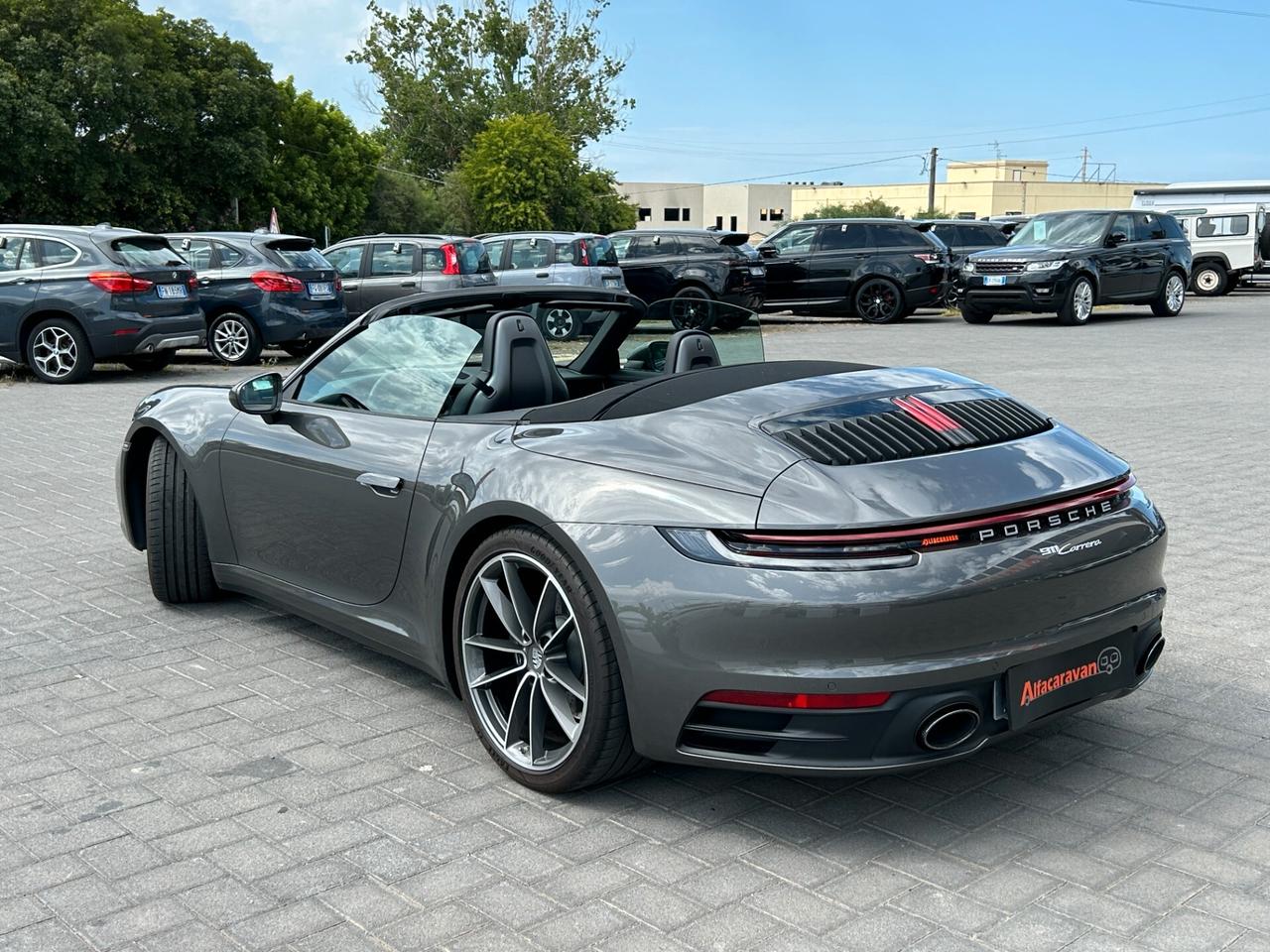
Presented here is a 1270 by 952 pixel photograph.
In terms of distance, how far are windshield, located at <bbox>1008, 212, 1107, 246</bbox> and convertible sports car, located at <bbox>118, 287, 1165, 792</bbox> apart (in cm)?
2052

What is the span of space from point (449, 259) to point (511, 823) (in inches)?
592

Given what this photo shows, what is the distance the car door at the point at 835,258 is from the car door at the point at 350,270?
9351mm

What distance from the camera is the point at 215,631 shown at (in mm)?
5160

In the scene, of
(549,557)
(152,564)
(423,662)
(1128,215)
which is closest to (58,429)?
(152,564)

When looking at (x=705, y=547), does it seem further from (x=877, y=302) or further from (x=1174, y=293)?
(x=1174, y=293)

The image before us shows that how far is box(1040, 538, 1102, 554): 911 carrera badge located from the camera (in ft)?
10.7

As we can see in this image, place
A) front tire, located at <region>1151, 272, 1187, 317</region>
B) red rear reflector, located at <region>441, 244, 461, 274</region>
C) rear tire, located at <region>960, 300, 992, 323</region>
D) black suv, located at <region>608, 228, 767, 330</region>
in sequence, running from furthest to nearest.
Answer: front tire, located at <region>1151, 272, 1187, 317</region>
rear tire, located at <region>960, 300, 992, 323</region>
black suv, located at <region>608, 228, 767, 330</region>
red rear reflector, located at <region>441, 244, 461, 274</region>

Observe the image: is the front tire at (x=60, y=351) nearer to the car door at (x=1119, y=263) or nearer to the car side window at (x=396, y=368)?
the car side window at (x=396, y=368)

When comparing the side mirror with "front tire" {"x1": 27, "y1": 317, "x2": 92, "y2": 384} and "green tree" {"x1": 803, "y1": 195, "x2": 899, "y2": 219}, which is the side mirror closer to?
"front tire" {"x1": 27, "y1": 317, "x2": 92, "y2": 384}

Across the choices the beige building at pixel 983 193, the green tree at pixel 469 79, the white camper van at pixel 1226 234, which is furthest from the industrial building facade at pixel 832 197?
the white camper van at pixel 1226 234

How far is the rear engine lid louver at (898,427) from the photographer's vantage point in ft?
10.9

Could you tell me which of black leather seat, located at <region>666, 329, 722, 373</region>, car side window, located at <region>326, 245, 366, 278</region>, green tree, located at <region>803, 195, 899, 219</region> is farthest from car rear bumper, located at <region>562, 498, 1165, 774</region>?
green tree, located at <region>803, 195, 899, 219</region>

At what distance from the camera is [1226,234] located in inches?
1288

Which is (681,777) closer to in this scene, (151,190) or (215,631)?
(215,631)
